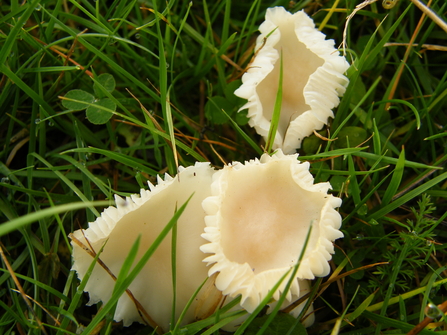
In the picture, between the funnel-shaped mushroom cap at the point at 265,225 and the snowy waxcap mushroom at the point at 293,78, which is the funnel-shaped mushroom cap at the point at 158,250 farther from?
the snowy waxcap mushroom at the point at 293,78

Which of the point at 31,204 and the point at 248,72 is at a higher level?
the point at 248,72

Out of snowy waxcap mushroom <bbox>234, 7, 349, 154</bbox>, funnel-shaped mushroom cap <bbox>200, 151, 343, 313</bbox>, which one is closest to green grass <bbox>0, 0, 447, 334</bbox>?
snowy waxcap mushroom <bbox>234, 7, 349, 154</bbox>

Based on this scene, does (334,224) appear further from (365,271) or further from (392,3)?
(392,3)

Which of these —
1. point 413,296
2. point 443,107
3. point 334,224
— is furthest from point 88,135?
point 443,107

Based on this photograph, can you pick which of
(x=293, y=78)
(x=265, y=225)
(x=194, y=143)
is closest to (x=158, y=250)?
(x=265, y=225)

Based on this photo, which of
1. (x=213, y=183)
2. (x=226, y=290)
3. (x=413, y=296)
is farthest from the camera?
(x=413, y=296)

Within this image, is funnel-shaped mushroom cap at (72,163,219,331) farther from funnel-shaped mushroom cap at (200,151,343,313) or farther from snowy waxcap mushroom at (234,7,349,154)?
snowy waxcap mushroom at (234,7,349,154)

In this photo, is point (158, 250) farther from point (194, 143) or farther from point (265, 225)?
point (194, 143)
